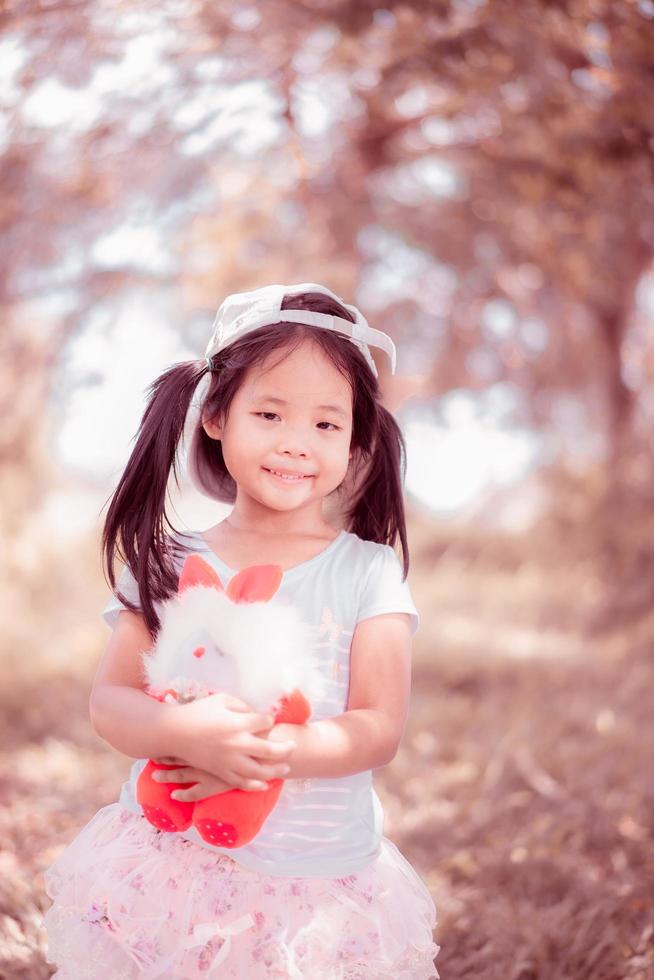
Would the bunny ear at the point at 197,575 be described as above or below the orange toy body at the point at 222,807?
above

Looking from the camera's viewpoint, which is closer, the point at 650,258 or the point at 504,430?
the point at 650,258

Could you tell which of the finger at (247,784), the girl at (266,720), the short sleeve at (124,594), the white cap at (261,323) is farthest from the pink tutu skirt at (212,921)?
the white cap at (261,323)

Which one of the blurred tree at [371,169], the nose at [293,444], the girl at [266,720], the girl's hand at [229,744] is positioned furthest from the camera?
the blurred tree at [371,169]

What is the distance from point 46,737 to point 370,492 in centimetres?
272

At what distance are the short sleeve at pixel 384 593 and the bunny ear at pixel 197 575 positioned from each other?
0.85 ft

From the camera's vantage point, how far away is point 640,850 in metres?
2.94

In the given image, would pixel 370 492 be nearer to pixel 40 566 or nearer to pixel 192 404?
pixel 192 404

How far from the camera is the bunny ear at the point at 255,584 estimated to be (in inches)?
60.0

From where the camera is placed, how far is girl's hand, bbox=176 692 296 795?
1371 millimetres

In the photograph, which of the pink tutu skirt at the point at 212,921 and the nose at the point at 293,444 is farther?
the nose at the point at 293,444

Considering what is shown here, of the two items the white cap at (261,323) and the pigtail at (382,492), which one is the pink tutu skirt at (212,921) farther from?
the white cap at (261,323)

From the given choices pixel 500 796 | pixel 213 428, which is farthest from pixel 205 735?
pixel 500 796

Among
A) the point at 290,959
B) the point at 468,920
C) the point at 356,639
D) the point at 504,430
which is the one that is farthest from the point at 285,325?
the point at 504,430

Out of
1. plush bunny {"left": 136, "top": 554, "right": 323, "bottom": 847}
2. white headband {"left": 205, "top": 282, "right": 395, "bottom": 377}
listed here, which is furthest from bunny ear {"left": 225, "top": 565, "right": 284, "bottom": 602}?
white headband {"left": 205, "top": 282, "right": 395, "bottom": 377}
